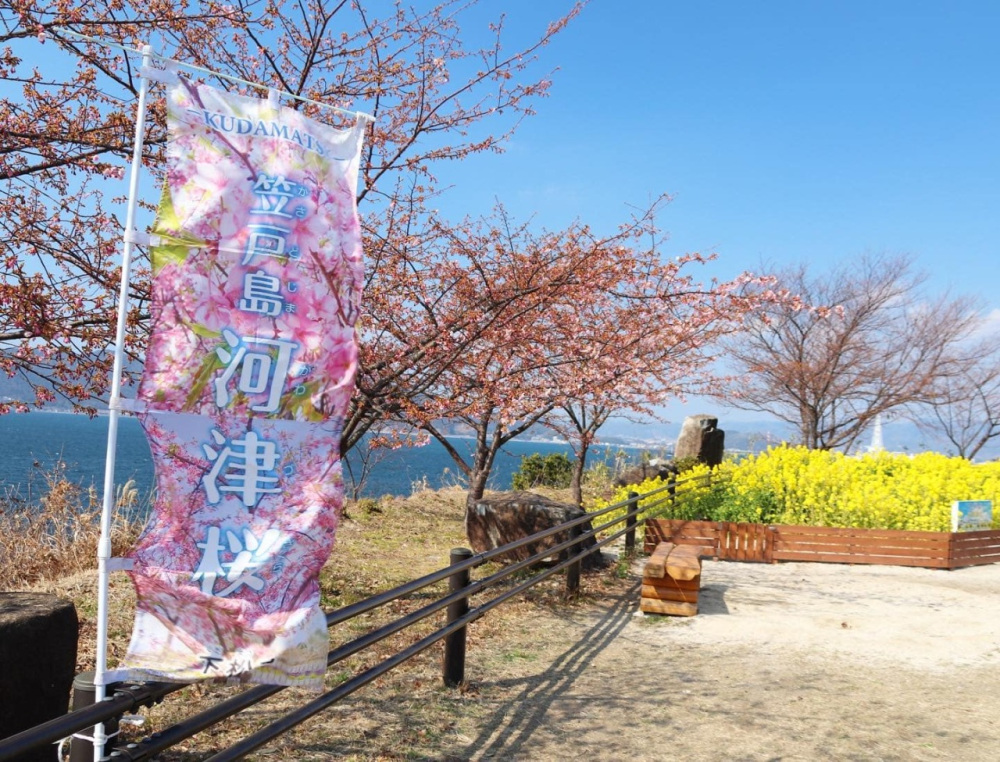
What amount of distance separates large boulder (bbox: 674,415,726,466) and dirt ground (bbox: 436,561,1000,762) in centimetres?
1221

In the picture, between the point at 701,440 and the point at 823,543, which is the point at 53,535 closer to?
the point at 823,543

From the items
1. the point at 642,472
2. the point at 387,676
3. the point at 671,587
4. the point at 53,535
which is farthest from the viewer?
the point at 642,472

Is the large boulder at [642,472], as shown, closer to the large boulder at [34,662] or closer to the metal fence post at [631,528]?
the metal fence post at [631,528]

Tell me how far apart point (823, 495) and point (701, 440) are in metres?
9.40

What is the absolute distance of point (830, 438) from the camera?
2355 centimetres

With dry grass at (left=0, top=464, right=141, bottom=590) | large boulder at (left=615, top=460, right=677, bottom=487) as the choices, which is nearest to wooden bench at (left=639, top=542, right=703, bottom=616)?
dry grass at (left=0, top=464, right=141, bottom=590)

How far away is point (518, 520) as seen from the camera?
9.49 metres

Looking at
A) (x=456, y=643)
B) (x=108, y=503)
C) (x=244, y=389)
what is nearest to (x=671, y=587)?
(x=456, y=643)

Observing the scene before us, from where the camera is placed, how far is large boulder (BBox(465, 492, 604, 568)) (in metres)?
9.35

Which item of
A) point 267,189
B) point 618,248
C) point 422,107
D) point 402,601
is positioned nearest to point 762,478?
point 618,248

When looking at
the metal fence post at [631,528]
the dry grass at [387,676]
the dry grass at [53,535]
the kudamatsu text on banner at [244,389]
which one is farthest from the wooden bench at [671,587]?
the kudamatsu text on banner at [244,389]

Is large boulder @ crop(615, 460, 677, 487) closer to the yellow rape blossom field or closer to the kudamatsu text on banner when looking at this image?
the yellow rape blossom field

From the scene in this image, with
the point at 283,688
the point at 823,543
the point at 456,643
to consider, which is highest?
the point at 283,688

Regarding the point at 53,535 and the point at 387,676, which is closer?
the point at 387,676
